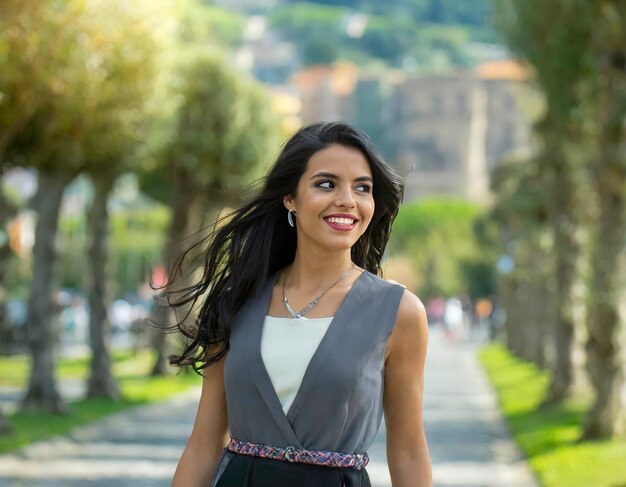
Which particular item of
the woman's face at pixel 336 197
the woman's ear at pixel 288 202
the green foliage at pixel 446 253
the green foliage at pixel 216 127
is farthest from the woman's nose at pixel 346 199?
the green foliage at pixel 446 253

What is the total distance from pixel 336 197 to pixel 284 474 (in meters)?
0.79

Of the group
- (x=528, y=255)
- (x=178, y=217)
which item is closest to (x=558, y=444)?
(x=178, y=217)

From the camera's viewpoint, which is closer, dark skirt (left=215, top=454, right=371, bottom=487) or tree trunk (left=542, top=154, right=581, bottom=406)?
dark skirt (left=215, top=454, right=371, bottom=487)

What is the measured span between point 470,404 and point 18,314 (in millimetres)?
29624

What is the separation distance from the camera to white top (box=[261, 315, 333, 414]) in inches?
180

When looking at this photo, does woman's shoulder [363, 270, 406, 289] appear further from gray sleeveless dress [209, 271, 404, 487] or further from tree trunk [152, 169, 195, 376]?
tree trunk [152, 169, 195, 376]

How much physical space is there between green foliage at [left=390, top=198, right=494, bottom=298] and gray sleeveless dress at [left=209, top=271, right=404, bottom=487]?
288 ft

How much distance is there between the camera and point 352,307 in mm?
4703

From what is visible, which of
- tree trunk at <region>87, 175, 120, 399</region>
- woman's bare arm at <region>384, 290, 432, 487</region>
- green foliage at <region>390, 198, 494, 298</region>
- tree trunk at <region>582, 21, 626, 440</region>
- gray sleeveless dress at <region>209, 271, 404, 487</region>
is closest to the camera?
gray sleeveless dress at <region>209, 271, 404, 487</region>

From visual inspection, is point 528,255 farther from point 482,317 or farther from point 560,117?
point 482,317

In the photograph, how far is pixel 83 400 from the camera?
79.5 ft

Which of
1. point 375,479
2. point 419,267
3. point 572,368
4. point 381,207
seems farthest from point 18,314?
point 419,267

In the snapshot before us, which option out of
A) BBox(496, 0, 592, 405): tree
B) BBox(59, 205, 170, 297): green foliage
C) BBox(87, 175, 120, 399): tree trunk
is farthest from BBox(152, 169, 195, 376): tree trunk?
BBox(59, 205, 170, 297): green foliage

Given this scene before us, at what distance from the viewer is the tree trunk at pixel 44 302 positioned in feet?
69.1
